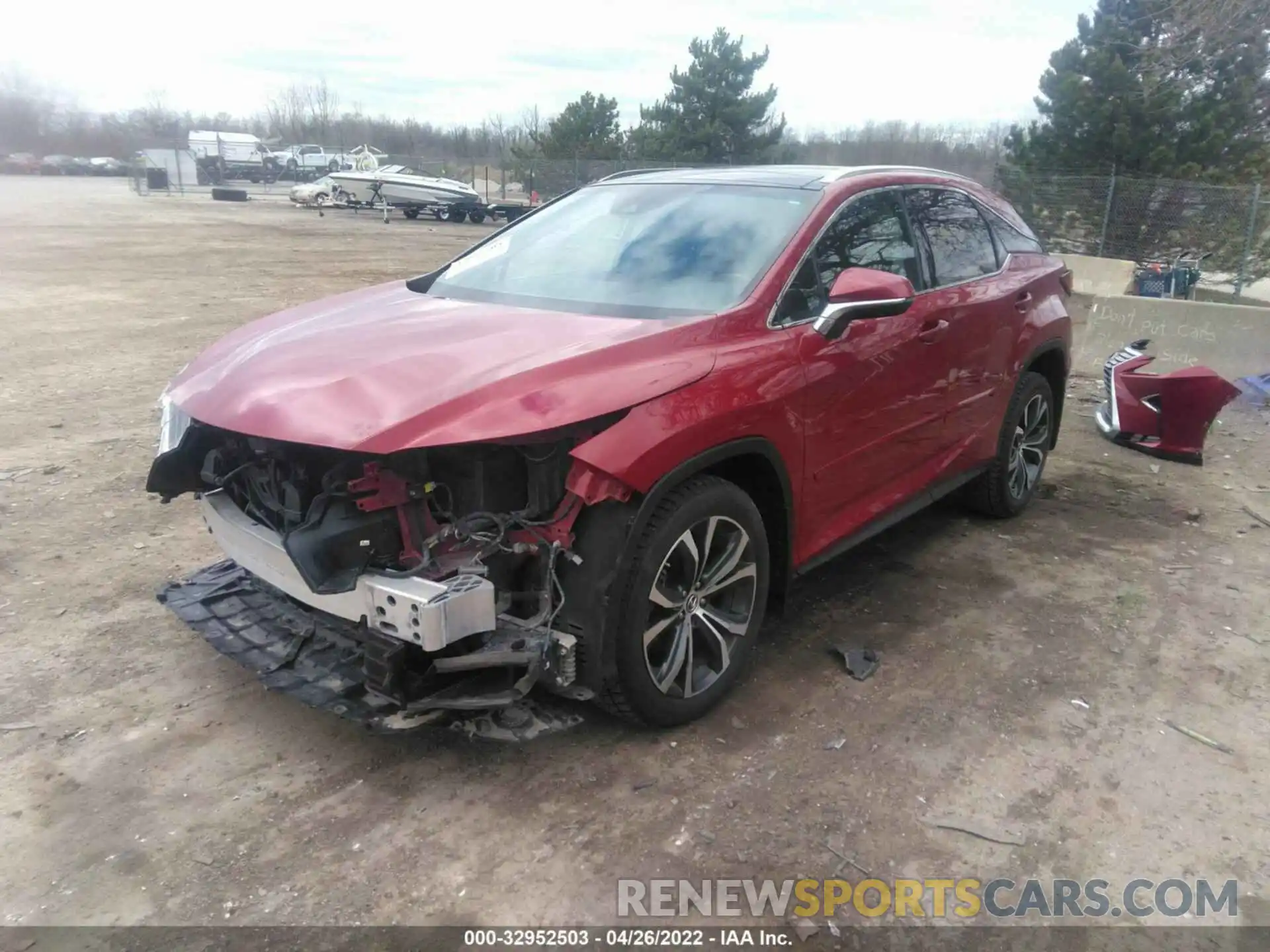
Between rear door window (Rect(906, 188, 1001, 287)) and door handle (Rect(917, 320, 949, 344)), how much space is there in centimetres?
21

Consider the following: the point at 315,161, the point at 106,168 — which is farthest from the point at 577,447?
the point at 106,168

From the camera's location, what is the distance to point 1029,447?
548 cm

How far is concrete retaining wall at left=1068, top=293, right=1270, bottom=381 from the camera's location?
8914 mm

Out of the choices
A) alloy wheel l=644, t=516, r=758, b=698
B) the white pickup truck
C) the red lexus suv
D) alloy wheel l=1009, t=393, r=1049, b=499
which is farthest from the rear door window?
the white pickup truck

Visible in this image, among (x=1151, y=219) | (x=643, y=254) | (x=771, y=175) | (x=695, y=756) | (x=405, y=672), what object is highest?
(x=1151, y=219)

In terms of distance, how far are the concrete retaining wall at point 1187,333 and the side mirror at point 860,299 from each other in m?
7.01

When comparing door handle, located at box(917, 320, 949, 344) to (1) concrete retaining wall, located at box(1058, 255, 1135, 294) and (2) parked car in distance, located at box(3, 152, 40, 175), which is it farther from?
(2) parked car in distance, located at box(3, 152, 40, 175)

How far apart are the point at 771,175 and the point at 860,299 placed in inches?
40.0

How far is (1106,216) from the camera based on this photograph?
17359mm

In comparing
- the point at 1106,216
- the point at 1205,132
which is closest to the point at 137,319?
the point at 1106,216

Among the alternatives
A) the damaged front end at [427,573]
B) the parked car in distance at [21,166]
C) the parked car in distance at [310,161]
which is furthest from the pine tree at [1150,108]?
the parked car in distance at [21,166]

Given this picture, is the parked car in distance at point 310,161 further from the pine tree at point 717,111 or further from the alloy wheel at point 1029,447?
the alloy wheel at point 1029,447

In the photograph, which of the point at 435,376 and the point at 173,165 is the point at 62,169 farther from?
the point at 435,376

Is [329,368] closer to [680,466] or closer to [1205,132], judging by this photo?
[680,466]
